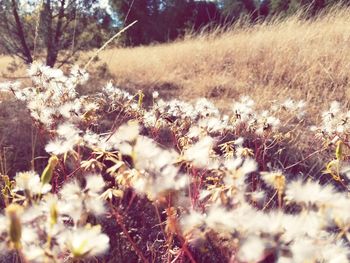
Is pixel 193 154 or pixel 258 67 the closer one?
pixel 193 154

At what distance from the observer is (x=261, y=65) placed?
6.04 meters

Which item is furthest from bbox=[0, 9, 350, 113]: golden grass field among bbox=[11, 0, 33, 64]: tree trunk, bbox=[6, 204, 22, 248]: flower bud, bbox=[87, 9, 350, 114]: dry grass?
bbox=[6, 204, 22, 248]: flower bud

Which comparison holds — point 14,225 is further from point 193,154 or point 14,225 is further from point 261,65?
point 261,65

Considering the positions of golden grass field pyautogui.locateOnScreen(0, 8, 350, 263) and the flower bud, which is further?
golden grass field pyautogui.locateOnScreen(0, 8, 350, 263)

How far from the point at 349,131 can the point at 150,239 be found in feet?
4.66

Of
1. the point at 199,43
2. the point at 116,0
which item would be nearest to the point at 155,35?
the point at 116,0

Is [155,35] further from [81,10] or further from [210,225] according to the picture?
[210,225]

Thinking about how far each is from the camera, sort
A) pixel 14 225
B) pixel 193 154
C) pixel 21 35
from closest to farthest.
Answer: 1. pixel 14 225
2. pixel 193 154
3. pixel 21 35

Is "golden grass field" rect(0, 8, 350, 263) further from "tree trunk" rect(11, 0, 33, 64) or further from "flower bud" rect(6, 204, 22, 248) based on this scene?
"tree trunk" rect(11, 0, 33, 64)

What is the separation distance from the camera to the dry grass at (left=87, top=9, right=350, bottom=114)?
5.17 m

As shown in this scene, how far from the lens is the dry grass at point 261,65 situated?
5172 millimetres

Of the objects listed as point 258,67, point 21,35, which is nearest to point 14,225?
point 258,67

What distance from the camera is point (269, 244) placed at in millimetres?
1025

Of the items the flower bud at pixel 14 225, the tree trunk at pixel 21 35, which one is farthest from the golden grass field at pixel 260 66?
the flower bud at pixel 14 225
